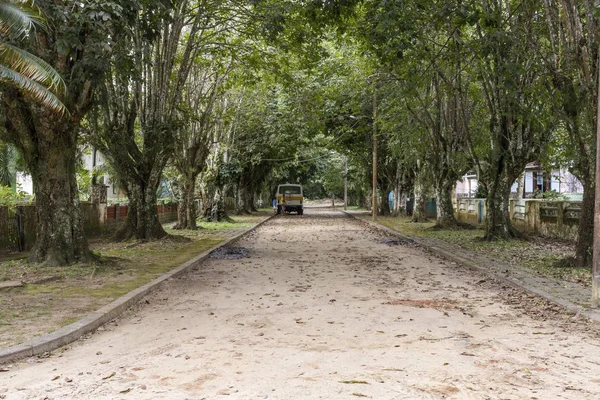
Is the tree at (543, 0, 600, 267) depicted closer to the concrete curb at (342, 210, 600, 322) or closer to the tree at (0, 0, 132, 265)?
the concrete curb at (342, 210, 600, 322)

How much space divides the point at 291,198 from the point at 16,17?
1598 inches

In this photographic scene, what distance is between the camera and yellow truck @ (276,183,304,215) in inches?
1959

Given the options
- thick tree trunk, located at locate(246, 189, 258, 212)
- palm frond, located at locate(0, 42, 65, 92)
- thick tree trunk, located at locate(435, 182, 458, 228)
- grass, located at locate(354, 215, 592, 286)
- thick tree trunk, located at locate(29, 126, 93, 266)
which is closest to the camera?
palm frond, located at locate(0, 42, 65, 92)

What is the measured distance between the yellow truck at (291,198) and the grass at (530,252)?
27.0 m

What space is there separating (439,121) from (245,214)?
77.7ft

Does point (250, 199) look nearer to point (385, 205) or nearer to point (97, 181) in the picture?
point (385, 205)

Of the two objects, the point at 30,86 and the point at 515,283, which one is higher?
the point at 30,86

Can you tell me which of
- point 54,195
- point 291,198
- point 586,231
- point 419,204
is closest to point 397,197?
point 419,204

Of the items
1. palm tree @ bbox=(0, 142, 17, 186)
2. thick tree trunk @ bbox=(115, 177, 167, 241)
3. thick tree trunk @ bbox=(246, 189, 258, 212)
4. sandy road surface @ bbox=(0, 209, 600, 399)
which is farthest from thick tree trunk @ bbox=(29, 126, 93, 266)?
thick tree trunk @ bbox=(246, 189, 258, 212)

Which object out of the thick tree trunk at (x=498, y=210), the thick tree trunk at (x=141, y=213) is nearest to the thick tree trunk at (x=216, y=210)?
the thick tree trunk at (x=141, y=213)

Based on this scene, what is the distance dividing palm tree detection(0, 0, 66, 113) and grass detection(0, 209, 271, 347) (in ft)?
10.2

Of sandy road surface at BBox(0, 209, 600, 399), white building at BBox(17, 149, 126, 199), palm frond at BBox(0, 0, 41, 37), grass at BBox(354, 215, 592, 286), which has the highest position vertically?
palm frond at BBox(0, 0, 41, 37)

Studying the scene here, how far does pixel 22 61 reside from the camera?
9742 mm

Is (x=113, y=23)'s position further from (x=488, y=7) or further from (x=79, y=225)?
(x=488, y=7)
